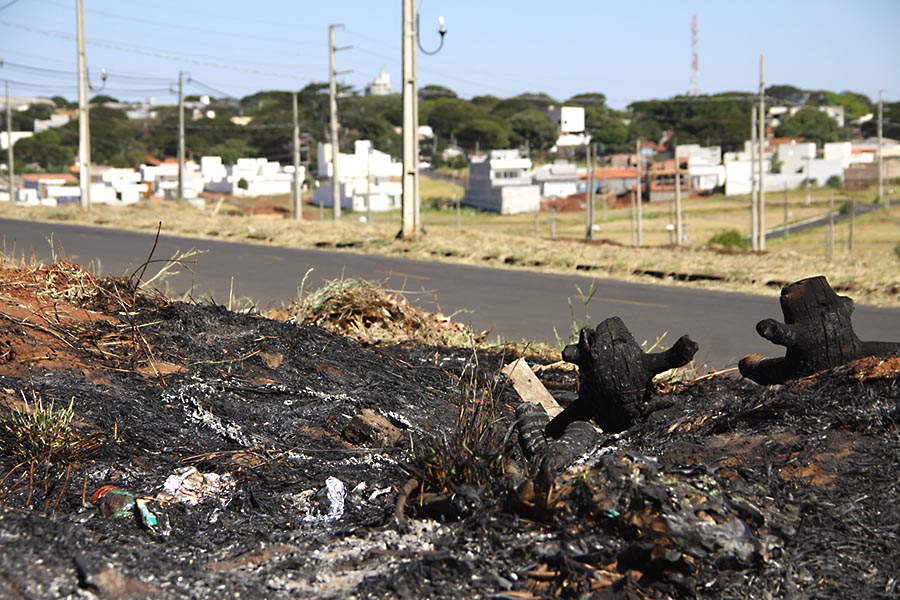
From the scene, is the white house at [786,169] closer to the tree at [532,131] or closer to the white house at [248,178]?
the tree at [532,131]

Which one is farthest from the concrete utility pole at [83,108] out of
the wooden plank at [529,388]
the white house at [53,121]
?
the white house at [53,121]

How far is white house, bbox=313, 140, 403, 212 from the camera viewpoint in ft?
273

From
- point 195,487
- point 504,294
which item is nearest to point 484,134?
point 504,294

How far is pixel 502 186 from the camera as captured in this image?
85500 millimetres

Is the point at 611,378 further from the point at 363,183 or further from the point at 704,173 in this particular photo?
the point at 704,173

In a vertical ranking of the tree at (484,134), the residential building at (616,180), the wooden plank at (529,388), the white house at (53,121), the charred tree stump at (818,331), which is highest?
the white house at (53,121)

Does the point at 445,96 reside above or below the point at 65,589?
above

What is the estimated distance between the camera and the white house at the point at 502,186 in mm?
84562

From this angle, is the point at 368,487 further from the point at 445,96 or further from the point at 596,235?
the point at 445,96

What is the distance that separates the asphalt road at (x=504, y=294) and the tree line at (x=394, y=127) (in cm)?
7678

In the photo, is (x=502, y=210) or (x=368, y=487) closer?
(x=368, y=487)

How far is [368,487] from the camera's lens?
477 cm

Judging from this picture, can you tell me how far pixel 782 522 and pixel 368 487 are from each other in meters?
1.72

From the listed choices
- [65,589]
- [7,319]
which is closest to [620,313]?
[7,319]
